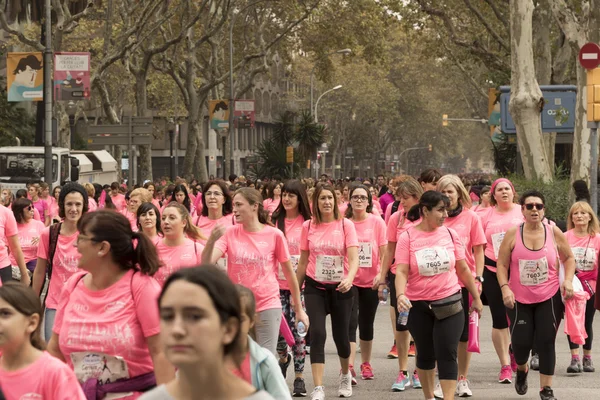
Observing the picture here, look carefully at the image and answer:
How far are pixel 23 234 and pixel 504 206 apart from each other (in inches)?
198

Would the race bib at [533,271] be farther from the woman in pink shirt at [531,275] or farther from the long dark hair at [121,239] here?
the long dark hair at [121,239]

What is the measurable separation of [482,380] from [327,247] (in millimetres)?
1889

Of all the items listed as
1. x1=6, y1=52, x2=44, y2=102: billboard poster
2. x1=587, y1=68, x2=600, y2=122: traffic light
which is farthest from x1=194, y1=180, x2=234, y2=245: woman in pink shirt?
x1=6, y1=52, x2=44, y2=102: billboard poster

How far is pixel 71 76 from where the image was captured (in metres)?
29.2

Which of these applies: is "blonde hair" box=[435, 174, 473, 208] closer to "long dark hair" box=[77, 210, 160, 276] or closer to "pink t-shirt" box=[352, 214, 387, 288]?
"pink t-shirt" box=[352, 214, 387, 288]

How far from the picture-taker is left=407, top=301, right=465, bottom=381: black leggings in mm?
8375

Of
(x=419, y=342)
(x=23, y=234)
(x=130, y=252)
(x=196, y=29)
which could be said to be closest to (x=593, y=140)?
(x=23, y=234)

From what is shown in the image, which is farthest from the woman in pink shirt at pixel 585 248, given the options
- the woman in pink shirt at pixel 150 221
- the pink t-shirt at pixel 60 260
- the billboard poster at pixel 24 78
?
the billboard poster at pixel 24 78

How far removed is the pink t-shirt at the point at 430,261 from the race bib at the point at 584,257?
2.96m

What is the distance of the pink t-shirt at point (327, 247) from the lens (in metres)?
9.98

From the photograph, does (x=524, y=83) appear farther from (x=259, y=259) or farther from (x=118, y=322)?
(x=118, y=322)

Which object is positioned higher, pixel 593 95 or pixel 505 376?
pixel 593 95

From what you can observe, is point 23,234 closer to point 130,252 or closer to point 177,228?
point 177,228

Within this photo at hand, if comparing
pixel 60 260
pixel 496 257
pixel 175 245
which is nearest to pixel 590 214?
pixel 496 257
